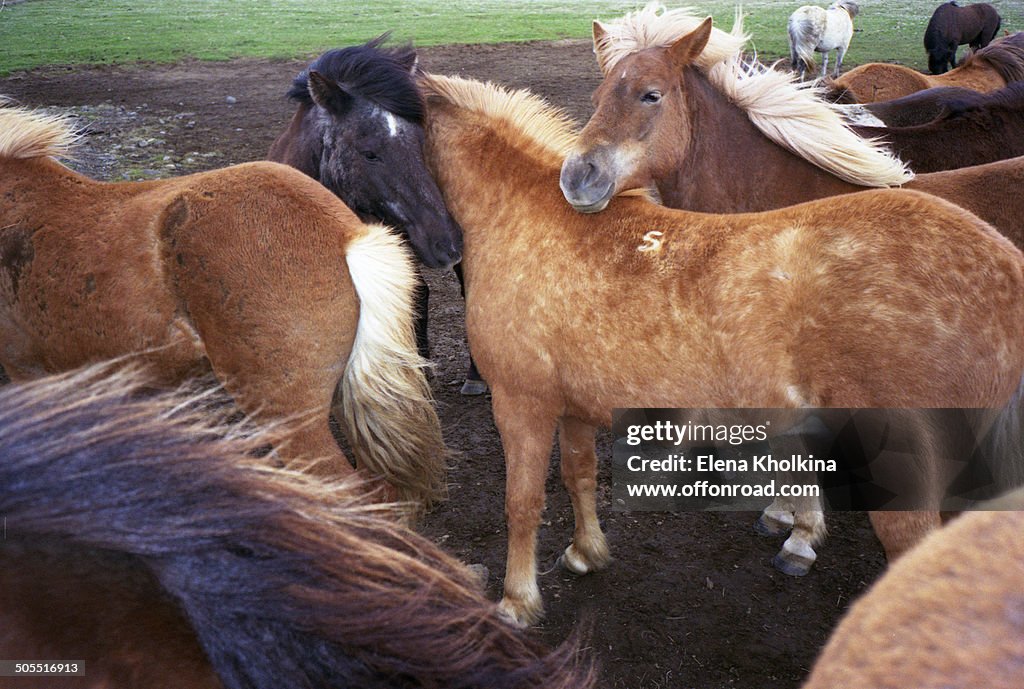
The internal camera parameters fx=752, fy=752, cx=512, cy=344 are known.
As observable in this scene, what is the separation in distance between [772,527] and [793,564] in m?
0.26

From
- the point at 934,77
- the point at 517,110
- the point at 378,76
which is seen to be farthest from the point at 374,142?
the point at 934,77

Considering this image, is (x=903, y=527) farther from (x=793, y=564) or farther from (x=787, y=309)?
(x=793, y=564)

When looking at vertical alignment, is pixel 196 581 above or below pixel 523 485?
above

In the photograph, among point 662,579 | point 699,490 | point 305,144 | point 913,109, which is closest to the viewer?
point 662,579

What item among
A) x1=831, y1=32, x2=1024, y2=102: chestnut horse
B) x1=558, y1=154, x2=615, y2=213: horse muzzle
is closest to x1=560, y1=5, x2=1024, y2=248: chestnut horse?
x1=558, y1=154, x2=615, y2=213: horse muzzle

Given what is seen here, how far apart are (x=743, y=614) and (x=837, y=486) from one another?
2.55ft

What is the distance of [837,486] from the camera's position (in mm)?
2631

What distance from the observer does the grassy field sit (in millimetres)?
15234

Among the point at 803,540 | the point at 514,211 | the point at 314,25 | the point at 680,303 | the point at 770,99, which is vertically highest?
the point at 314,25

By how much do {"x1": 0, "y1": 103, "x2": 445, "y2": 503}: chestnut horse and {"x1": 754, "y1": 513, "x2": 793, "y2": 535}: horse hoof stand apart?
1.68 m

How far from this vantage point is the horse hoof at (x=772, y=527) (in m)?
3.53

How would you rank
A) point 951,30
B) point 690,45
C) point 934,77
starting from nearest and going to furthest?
point 690,45 → point 934,77 → point 951,30

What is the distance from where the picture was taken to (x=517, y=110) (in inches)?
123

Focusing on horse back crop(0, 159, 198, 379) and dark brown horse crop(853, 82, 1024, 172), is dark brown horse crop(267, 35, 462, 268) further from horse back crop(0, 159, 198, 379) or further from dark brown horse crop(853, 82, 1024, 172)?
dark brown horse crop(853, 82, 1024, 172)
